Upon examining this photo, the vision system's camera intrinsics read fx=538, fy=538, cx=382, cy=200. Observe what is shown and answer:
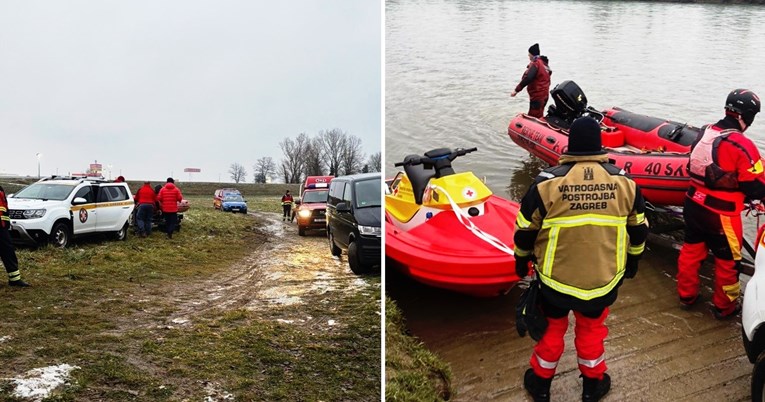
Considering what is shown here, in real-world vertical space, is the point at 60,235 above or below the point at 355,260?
above

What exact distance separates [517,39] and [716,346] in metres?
5.19

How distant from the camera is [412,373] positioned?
6.60 ft

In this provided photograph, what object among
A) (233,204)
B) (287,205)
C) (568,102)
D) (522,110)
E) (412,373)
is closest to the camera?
(412,373)

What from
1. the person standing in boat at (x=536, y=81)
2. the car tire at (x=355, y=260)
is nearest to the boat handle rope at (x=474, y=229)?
the car tire at (x=355, y=260)

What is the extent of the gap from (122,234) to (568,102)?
12.8ft

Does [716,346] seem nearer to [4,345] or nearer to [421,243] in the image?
[421,243]

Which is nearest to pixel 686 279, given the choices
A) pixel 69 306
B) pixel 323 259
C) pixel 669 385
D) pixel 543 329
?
pixel 669 385

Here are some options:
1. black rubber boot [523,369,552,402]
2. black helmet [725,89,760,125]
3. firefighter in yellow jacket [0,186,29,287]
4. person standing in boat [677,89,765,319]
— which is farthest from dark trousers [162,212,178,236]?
black helmet [725,89,760,125]

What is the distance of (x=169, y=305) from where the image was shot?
316 cm

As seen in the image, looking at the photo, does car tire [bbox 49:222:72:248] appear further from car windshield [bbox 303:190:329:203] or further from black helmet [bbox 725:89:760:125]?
black helmet [bbox 725:89:760:125]

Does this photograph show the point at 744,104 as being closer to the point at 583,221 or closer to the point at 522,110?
Result: the point at 583,221

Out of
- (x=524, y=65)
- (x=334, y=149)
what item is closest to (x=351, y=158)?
(x=334, y=149)

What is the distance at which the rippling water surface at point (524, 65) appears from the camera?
4129mm

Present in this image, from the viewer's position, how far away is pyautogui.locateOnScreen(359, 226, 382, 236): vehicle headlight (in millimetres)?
2881
